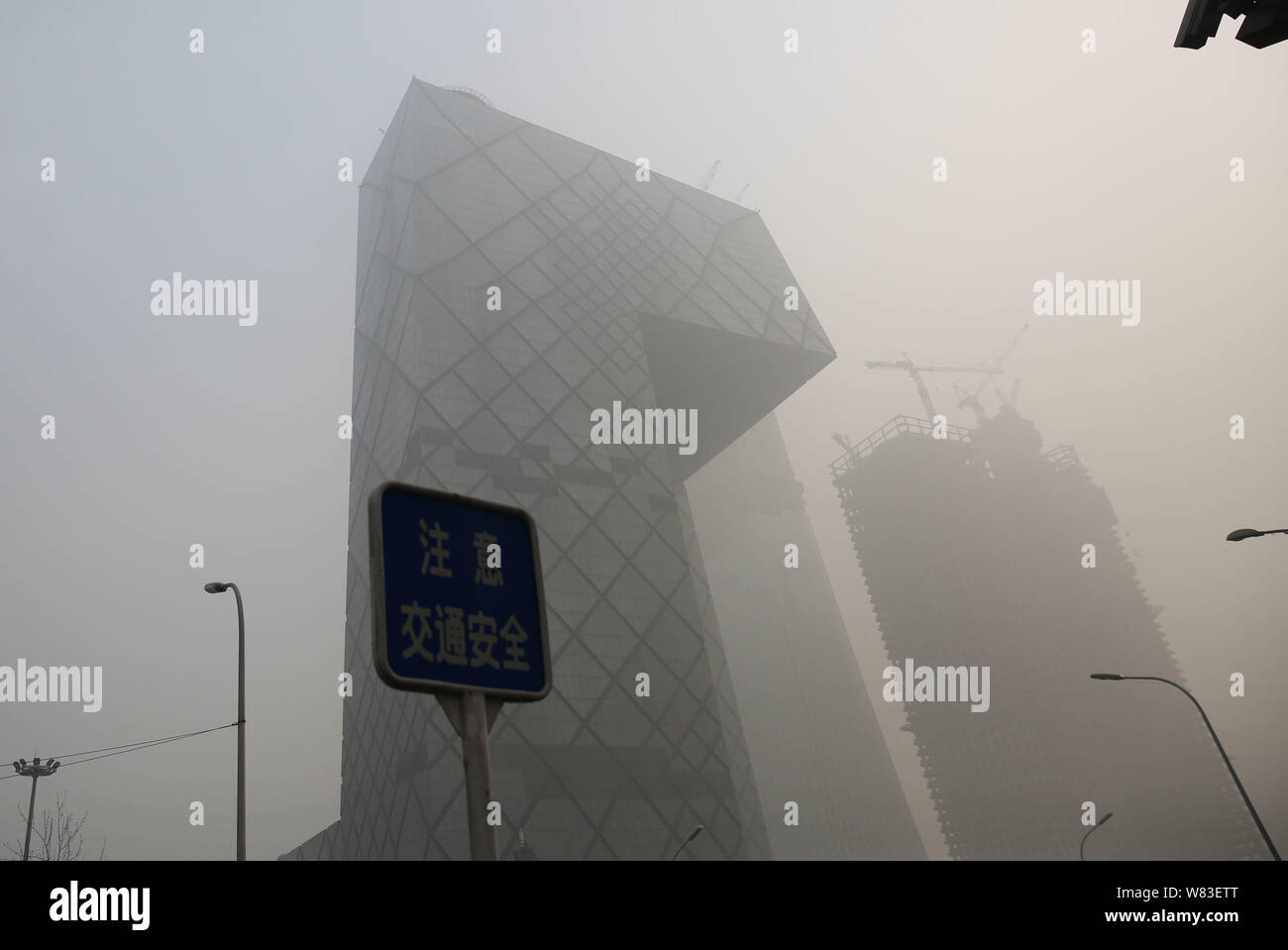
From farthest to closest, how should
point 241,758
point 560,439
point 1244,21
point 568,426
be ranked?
point 568,426
point 560,439
point 241,758
point 1244,21

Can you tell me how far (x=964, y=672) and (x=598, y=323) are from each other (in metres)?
111

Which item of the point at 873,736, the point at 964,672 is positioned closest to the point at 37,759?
the point at 873,736

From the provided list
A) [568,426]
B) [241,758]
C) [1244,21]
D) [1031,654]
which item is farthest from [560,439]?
[1031,654]

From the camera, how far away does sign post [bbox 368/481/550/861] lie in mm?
3172

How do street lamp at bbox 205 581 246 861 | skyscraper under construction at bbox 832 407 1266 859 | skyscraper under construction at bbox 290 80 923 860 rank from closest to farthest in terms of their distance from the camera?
street lamp at bbox 205 581 246 861
skyscraper under construction at bbox 290 80 923 860
skyscraper under construction at bbox 832 407 1266 859

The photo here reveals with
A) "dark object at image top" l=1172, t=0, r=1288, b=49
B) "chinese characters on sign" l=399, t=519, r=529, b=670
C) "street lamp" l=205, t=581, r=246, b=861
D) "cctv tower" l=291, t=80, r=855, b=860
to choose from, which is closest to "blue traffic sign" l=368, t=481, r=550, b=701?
"chinese characters on sign" l=399, t=519, r=529, b=670

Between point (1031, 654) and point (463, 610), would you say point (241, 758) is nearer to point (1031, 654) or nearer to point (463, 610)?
point (463, 610)

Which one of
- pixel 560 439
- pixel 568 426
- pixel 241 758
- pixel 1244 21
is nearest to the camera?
pixel 1244 21

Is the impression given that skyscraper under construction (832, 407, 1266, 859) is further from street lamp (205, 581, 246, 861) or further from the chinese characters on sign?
the chinese characters on sign

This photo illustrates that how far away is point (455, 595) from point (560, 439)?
1988 inches

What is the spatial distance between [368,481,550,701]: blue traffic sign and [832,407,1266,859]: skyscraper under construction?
141342 mm

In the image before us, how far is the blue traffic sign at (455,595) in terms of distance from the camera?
3.21m

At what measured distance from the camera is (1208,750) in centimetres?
14050

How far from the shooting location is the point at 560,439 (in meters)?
53.8
